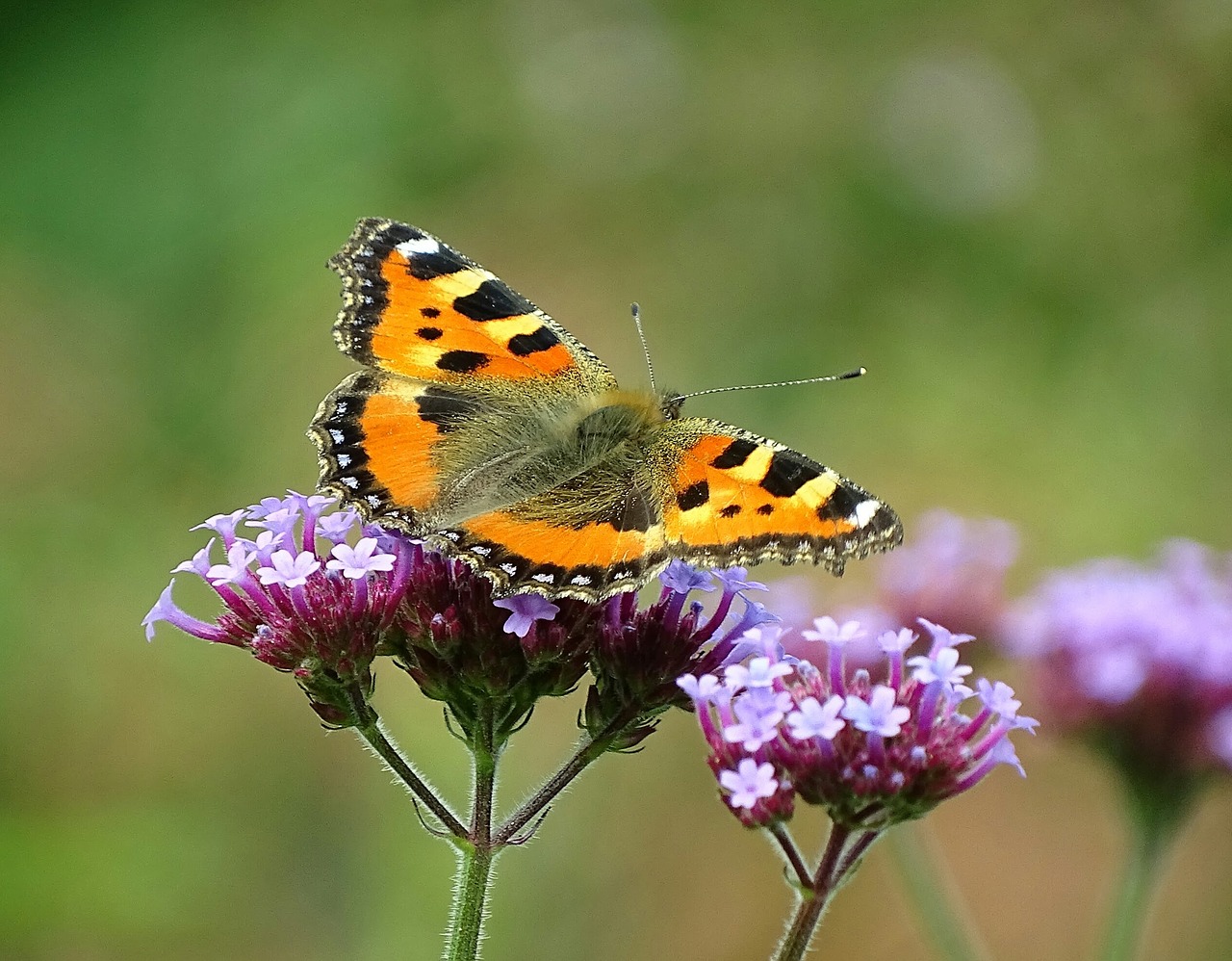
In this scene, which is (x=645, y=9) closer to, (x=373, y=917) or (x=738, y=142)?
(x=738, y=142)

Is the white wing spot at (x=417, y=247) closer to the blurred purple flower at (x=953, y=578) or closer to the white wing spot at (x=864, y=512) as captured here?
the white wing spot at (x=864, y=512)

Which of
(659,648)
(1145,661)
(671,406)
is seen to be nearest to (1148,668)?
(1145,661)

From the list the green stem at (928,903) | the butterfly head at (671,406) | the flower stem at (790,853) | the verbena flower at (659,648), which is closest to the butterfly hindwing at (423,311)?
the butterfly head at (671,406)

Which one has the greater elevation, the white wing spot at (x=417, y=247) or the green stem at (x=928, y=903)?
the white wing spot at (x=417, y=247)

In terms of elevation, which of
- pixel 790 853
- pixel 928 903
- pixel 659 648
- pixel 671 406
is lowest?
pixel 928 903

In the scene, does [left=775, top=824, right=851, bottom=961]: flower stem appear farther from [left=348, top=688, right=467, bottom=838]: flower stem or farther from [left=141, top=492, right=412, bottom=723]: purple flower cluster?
[left=141, top=492, right=412, bottom=723]: purple flower cluster

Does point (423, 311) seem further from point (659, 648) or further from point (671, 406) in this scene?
point (659, 648)

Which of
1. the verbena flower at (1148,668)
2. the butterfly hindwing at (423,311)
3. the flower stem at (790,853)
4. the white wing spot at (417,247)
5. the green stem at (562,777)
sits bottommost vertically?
the verbena flower at (1148,668)
